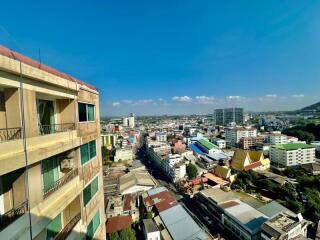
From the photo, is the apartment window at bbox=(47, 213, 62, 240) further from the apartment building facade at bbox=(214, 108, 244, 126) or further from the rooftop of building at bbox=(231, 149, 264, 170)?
the apartment building facade at bbox=(214, 108, 244, 126)

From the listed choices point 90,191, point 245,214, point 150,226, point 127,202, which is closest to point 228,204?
point 245,214

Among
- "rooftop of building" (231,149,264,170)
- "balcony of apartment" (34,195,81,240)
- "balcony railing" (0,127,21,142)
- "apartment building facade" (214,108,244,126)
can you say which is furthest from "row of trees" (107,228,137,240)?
"apartment building facade" (214,108,244,126)

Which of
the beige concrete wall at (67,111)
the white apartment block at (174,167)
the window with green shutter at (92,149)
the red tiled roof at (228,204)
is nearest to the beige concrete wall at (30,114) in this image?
the beige concrete wall at (67,111)

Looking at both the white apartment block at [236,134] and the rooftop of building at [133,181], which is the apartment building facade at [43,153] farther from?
the white apartment block at [236,134]

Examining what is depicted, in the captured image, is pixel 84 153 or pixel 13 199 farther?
pixel 84 153

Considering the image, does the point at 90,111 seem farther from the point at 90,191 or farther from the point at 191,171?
the point at 191,171

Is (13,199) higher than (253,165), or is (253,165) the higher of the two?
(13,199)

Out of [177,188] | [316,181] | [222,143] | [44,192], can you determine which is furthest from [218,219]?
[222,143]
